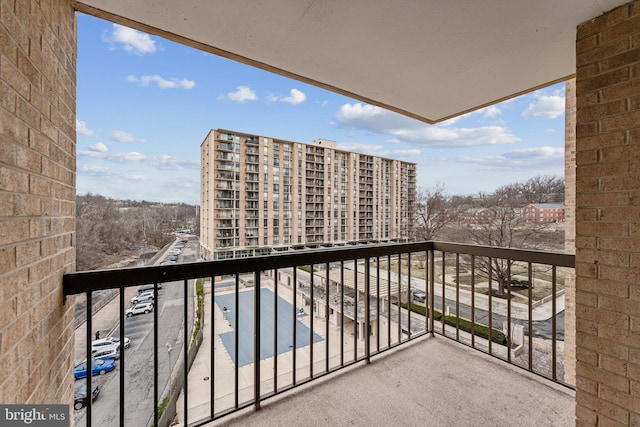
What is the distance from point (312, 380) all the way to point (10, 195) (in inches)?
76.0

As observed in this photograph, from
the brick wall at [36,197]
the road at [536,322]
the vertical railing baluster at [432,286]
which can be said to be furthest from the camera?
the road at [536,322]

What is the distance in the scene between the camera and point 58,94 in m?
1.20

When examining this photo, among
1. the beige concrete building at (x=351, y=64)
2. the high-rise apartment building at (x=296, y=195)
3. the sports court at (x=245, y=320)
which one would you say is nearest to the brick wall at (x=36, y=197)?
the beige concrete building at (x=351, y=64)

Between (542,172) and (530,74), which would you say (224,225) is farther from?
(542,172)

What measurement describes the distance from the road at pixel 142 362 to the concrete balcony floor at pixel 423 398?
2.20 ft

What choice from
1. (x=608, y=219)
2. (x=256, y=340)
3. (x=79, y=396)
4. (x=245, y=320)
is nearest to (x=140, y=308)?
(x=79, y=396)

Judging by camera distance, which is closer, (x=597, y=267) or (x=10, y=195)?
(x=10, y=195)

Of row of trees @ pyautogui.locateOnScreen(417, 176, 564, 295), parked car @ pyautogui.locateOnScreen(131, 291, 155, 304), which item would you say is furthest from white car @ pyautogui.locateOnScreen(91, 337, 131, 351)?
row of trees @ pyautogui.locateOnScreen(417, 176, 564, 295)

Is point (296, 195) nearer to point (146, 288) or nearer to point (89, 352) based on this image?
point (146, 288)

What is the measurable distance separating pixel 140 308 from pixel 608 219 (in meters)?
2.66

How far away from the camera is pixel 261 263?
66.3 inches

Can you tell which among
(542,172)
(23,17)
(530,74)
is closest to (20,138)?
(23,17)

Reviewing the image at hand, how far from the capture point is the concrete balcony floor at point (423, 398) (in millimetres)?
1593

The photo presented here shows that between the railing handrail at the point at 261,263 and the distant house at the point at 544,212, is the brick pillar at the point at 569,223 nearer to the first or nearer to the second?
the distant house at the point at 544,212
